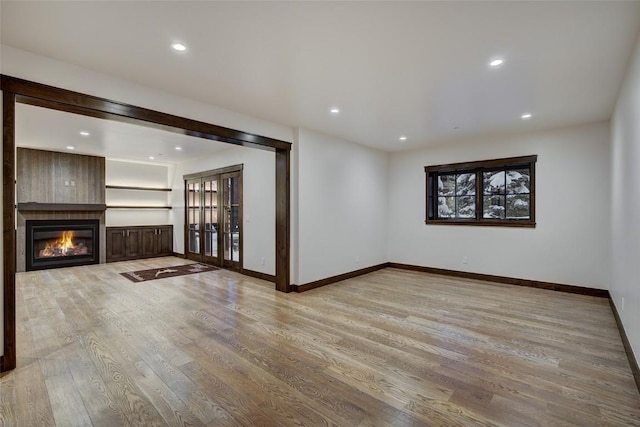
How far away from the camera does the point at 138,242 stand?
26.3ft

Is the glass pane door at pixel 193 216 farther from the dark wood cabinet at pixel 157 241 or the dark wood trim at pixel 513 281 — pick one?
the dark wood trim at pixel 513 281

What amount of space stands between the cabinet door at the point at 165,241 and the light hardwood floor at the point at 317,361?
12.6 feet

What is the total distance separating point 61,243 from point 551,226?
9976mm

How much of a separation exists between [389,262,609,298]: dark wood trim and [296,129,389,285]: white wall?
886 mm

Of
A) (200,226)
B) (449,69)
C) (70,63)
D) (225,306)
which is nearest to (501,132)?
(449,69)

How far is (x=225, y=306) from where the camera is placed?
4125mm

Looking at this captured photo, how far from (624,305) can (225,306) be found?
4466 mm

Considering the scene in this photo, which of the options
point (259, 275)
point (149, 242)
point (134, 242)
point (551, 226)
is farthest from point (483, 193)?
point (134, 242)

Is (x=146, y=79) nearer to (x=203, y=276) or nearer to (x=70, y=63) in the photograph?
(x=70, y=63)

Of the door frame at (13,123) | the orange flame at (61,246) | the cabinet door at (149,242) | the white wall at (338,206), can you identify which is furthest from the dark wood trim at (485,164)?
the orange flame at (61,246)

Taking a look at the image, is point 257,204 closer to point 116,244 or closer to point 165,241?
point 165,241

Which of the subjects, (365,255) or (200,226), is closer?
(365,255)

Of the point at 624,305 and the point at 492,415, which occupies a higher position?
the point at 624,305

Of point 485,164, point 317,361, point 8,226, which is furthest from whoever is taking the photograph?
point 485,164
